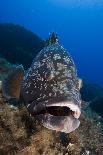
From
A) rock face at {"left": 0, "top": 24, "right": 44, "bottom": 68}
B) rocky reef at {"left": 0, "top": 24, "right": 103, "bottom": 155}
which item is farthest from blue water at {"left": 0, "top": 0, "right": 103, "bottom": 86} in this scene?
rocky reef at {"left": 0, "top": 24, "right": 103, "bottom": 155}

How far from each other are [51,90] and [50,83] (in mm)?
193

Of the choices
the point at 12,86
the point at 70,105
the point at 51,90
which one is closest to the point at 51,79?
the point at 51,90

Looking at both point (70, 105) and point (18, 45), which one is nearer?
point (70, 105)

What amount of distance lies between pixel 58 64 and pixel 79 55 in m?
169

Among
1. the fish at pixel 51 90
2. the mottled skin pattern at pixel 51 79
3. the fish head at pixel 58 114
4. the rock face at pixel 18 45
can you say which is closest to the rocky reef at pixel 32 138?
the fish at pixel 51 90

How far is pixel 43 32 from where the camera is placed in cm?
18962

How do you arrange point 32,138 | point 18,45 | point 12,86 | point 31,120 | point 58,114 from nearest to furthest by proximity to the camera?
point 58,114 → point 32,138 → point 31,120 → point 12,86 → point 18,45

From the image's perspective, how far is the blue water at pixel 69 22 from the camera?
164 metres

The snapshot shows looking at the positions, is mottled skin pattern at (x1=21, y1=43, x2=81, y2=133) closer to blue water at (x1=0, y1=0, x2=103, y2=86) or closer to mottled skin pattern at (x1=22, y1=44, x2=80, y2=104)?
mottled skin pattern at (x1=22, y1=44, x2=80, y2=104)

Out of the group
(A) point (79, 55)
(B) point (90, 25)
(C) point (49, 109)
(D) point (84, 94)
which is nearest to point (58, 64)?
(C) point (49, 109)

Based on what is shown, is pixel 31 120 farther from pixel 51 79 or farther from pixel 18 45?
pixel 18 45

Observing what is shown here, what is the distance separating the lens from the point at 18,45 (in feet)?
58.9

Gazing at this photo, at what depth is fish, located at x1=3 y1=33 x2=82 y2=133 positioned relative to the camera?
3.36 meters

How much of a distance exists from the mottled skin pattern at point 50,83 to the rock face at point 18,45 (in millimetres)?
10204
